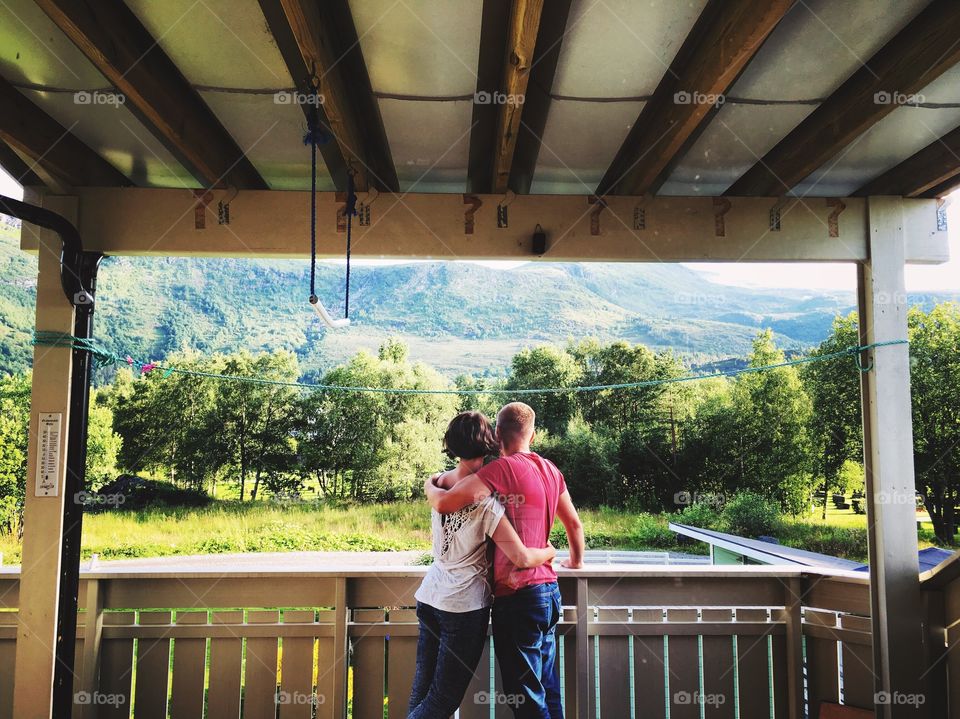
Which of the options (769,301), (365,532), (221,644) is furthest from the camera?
(769,301)

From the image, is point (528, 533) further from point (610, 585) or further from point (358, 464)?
point (358, 464)

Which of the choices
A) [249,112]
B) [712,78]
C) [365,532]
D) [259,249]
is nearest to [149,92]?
[249,112]

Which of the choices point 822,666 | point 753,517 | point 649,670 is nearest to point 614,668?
point 649,670

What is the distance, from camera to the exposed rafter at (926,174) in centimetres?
231

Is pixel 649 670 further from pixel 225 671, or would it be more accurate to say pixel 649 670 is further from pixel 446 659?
pixel 225 671

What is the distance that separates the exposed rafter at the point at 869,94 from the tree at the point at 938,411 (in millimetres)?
13787

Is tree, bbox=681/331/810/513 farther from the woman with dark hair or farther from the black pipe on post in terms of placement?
the black pipe on post

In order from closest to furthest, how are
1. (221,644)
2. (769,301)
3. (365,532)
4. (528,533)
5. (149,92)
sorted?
1. (149,92)
2. (528,533)
3. (221,644)
4. (365,532)
5. (769,301)

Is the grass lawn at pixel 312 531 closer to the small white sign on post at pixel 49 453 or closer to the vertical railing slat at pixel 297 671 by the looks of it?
the vertical railing slat at pixel 297 671

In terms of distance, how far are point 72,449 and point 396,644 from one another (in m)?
1.51

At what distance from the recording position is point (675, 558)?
1272cm

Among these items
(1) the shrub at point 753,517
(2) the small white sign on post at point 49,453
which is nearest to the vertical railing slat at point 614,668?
(2) the small white sign on post at point 49,453

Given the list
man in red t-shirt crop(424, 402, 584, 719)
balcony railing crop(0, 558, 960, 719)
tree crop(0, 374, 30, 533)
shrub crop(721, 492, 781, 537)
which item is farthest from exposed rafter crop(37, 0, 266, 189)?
shrub crop(721, 492, 781, 537)

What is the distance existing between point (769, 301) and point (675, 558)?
1724 centimetres
